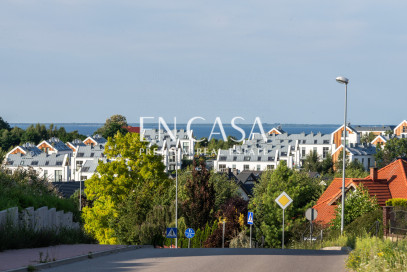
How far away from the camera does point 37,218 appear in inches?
709

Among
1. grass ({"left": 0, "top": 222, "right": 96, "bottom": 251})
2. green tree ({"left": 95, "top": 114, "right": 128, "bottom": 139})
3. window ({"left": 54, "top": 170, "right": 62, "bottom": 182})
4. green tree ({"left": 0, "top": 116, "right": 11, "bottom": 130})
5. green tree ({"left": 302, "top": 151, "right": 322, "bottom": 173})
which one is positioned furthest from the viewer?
green tree ({"left": 95, "top": 114, "right": 128, "bottom": 139})

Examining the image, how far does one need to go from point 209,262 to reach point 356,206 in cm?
2465

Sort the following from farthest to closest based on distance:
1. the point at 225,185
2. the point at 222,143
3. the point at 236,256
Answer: the point at 222,143, the point at 225,185, the point at 236,256

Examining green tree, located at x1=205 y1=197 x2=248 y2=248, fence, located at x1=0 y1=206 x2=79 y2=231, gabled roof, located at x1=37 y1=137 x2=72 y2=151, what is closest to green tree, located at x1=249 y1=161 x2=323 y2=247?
green tree, located at x1=205 y1=197 x2=248 y2=248

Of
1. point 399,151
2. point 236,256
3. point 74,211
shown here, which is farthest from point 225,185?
point 399,151

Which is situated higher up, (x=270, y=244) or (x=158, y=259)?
(x=158, y=259)

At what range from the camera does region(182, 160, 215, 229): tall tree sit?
139 ft

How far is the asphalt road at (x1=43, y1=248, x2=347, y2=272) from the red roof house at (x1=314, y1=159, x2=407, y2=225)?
23306mm

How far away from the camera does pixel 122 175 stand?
156ft

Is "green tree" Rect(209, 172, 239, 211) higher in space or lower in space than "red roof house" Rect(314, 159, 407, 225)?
lower

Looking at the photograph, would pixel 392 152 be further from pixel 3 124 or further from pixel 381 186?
pixel 3 124

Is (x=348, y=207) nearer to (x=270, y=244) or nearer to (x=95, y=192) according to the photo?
(x=270, y=244)

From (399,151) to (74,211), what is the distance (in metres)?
106

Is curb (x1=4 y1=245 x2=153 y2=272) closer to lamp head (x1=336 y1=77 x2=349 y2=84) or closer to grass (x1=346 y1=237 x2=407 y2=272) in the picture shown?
grass (x1=346 y1=237 x2=407 y2=272)
